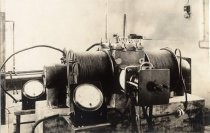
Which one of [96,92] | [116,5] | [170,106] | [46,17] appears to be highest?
[116,5]

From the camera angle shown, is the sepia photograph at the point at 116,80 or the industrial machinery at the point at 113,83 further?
the sepia photograph at the point at 116,80

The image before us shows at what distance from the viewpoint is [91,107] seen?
5.34 feet

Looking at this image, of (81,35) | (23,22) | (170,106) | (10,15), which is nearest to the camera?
(170,106)

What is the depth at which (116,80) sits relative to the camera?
1903mm

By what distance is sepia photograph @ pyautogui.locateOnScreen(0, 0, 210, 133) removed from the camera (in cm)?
163

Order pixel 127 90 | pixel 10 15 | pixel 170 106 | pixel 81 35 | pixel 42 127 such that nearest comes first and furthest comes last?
pixel 127 90 → pixel 42 127 → pixel 170 106 → pixel 10 15 → pixel 81 35

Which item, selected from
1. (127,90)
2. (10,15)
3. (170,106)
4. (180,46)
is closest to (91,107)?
(127,90)

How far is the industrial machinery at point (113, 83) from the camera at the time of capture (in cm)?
151

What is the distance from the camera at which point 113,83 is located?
6.35 feet

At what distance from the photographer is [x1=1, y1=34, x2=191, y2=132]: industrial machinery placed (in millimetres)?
1508

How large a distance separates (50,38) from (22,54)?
0.66m

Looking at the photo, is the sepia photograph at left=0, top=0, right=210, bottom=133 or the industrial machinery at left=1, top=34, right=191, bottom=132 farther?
the sepia photograph at left=0, top=0, right=210, bottom=133

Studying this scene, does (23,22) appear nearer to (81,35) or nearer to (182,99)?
(81,35)

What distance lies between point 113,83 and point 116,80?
4 centimetres
